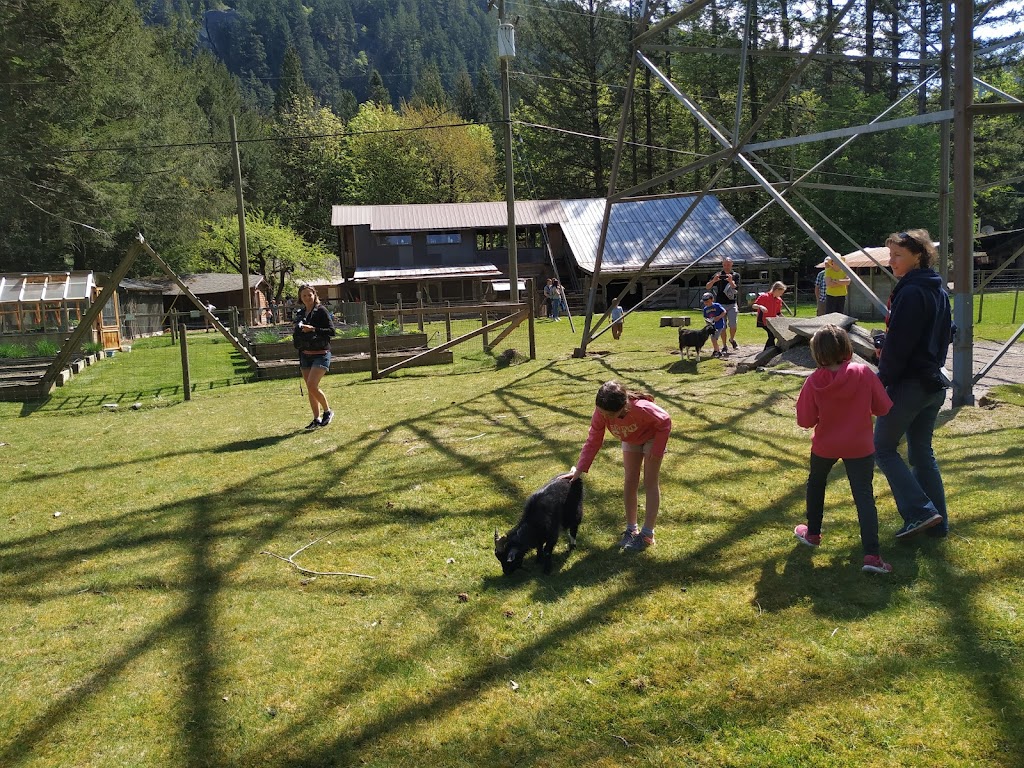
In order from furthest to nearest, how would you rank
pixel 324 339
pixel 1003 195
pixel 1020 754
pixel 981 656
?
1. pixel 1003 195
2. pixel 324 339
3. pixel 981 656
4. pixel 1020 754

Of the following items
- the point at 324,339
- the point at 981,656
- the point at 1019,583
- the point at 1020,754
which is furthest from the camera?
the point at 324,339

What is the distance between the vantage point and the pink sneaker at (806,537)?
4.67 metres

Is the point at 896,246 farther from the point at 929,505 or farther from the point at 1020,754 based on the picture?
the point at 1020,754

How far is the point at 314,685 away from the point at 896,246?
4060 millimetres

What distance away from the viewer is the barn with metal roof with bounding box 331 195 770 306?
124 ft

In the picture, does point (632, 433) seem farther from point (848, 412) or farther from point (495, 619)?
point (495, 619)

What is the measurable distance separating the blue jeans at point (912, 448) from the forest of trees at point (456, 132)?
7.47 meters

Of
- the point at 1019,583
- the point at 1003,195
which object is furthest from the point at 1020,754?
the point at 1003,195

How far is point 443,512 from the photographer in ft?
19.5

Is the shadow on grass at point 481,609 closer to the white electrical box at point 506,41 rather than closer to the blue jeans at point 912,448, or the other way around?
the blue jeans at point 912,448

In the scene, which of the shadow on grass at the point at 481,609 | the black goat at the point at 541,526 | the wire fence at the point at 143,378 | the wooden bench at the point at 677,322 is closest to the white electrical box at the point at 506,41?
the wooden bench at the point at 677,322

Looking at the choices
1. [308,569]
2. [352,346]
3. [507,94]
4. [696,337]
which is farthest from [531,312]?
[308,569]

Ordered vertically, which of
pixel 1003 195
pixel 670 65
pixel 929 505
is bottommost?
pixel 929 505

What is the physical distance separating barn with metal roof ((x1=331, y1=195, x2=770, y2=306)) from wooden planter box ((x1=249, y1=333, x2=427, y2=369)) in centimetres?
2080
